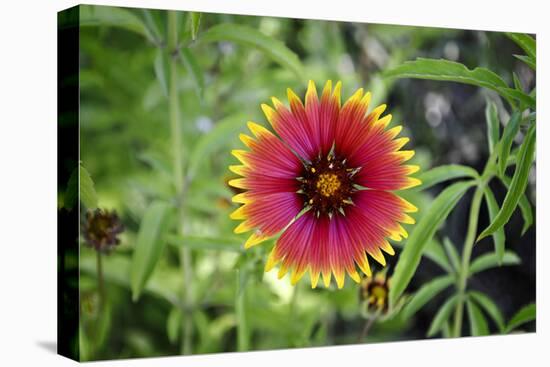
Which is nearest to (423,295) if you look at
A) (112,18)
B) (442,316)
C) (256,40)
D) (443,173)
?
(442,316)

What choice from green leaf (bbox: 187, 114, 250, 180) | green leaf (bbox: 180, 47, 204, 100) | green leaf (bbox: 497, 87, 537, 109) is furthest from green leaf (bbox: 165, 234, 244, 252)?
green leaf (bbox: 497, 87, 537, 109)

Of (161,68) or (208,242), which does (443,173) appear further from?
(161,68)

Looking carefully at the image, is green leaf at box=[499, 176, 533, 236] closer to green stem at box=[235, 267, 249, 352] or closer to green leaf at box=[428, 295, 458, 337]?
green leaf at box=[428, 295, 458, 337]

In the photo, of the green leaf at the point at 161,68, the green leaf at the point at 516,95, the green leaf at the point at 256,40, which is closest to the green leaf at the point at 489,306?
the green leaf at the point at 516,95

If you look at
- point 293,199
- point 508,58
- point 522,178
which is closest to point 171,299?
point 293,199

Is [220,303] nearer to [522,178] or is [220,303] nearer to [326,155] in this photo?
[326,155]

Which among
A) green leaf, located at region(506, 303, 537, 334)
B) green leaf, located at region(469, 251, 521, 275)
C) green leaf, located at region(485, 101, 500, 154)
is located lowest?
green leaf, located at region(506, 303, 537, 334)

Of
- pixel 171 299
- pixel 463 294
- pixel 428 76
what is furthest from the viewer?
pixel 463 294
